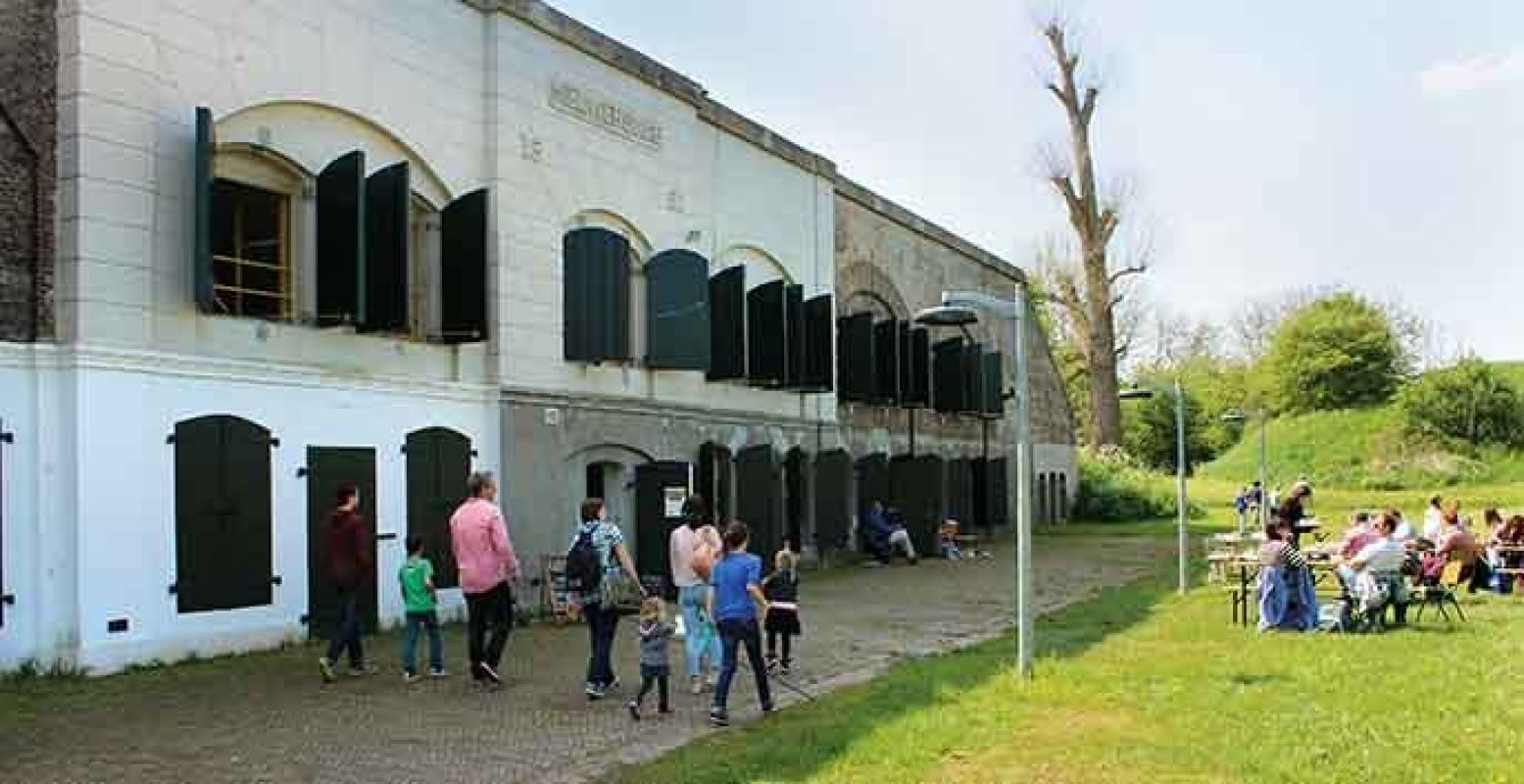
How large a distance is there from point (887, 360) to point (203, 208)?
17882 mm

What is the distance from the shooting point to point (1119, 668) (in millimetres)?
11859

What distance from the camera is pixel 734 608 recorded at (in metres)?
9.76

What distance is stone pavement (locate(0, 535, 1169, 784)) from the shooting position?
8289mm

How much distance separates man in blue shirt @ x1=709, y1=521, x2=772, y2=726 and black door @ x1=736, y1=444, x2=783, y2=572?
38.0ft

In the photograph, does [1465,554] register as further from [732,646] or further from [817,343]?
[732,646]

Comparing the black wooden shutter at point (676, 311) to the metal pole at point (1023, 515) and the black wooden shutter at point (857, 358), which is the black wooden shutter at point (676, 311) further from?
the metal pole at point (1023, 515)

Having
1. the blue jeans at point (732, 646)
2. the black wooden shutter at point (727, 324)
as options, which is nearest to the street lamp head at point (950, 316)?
→ the blue jeans at point (732, 646)

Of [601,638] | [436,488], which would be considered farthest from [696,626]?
[436,488]

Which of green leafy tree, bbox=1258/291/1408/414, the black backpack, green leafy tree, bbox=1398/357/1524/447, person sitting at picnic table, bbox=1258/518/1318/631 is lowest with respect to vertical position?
person sitting at picnic table, bbox=1258/518/1318/631

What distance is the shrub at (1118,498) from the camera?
1682 inches

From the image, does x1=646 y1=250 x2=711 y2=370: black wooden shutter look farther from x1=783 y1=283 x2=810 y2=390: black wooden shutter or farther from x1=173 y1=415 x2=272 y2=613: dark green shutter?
x1=173 y1=415 x2=272 y2=613: dark green shutter

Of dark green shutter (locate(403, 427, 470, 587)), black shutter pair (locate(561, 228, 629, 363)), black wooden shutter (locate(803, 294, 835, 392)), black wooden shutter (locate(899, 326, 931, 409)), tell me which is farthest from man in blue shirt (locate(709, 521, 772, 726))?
black wooden shutter (locate(899, 326, 931, 409))

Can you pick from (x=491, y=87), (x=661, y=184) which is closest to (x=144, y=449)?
(x=491, y=87)

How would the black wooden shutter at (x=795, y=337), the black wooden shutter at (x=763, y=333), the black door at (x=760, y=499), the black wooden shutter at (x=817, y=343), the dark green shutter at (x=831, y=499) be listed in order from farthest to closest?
the dark green shutter at (x=831, y=499) → the black wooden shutter at (x=817, y=343) → the black wooden shutter at (x=795, y=337) → the black wooden shutter at (x=763, y=333) → the black door at (x=760, y=499)
